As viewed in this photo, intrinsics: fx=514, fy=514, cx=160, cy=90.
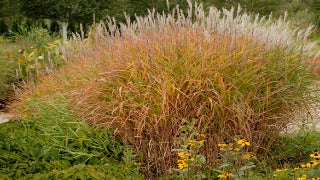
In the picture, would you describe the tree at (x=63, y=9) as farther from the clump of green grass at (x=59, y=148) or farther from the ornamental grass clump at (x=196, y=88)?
the ornamental grass clump at (x=196, y=88)

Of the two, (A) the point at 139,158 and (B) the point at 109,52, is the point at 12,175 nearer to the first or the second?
(A) the point at 139,158

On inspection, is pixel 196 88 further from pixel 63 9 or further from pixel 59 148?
pixel 63 9

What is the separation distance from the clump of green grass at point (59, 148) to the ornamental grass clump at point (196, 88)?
15cm

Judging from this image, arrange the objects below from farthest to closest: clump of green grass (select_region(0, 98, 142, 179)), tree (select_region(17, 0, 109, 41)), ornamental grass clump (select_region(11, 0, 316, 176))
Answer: tree (select_region(17, 0, 109, 41))
ornamental grass clump (select_region(11, 0, 316, 176))
clump of green grass (select_region(0, 98, 142, 179))

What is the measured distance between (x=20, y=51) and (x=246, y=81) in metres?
6.20

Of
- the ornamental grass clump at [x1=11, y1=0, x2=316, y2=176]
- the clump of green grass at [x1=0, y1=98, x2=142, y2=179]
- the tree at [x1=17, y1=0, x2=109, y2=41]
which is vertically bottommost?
the tree at [x1=17, y1=0, x2=109, y2=41]

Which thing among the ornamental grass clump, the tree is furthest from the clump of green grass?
the tree

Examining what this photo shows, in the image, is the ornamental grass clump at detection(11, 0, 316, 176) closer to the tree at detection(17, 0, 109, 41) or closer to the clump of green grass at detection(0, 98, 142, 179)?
the clump of green grass at detection(0, 98, 142, 179)

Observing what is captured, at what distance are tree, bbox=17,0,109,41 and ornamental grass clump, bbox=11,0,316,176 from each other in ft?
Result: 44.4

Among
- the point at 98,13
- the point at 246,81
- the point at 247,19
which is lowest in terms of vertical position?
the point at 98,13

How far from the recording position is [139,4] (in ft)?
71.9

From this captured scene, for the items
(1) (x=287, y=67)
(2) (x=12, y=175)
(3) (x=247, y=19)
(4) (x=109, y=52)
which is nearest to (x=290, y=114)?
(1) (x=287, y=67)

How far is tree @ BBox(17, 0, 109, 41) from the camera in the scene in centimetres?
1807

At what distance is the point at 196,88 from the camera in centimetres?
439
